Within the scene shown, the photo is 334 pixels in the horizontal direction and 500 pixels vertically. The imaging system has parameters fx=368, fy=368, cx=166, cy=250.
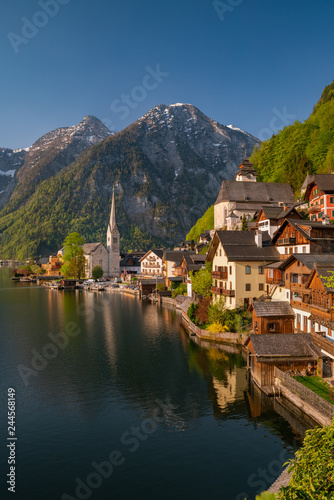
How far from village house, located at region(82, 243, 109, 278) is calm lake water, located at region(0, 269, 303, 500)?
115 metres

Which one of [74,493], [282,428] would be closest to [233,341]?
[282,428]

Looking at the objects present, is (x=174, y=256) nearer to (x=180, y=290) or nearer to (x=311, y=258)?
(x=180, y=290)

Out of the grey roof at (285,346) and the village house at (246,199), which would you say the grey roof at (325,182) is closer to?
the village house at (246,199)

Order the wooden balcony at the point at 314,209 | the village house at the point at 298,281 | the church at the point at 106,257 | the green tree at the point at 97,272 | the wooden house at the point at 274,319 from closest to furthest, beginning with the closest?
the village house at the point at 298,281 → the wooden house at the point at 274,319 → the wooden balcony at the point at 314,209 → the green tree at the point at 97,272 → the church at the point at 106,257

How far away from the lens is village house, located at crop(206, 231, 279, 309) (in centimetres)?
5497

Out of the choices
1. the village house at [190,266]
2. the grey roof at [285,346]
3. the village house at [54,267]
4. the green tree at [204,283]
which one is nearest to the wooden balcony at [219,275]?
the green tree at [204,283]

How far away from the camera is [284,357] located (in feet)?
111

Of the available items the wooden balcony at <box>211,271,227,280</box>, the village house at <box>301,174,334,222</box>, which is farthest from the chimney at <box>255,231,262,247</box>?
the village house at <box>301,174,334,222</box>

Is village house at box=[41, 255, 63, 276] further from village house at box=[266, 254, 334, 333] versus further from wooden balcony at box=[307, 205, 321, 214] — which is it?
village house at box=[266, 254, 334, 333]

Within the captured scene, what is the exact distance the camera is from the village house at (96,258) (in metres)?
168

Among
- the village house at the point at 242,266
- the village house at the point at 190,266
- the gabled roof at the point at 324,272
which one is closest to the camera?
the gabled roof at the point at 324,272

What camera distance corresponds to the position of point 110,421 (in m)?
28.8

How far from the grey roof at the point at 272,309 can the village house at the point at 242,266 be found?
38.7 ft

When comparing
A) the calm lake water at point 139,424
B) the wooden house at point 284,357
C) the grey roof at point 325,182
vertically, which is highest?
the grey roof at point 325,182
